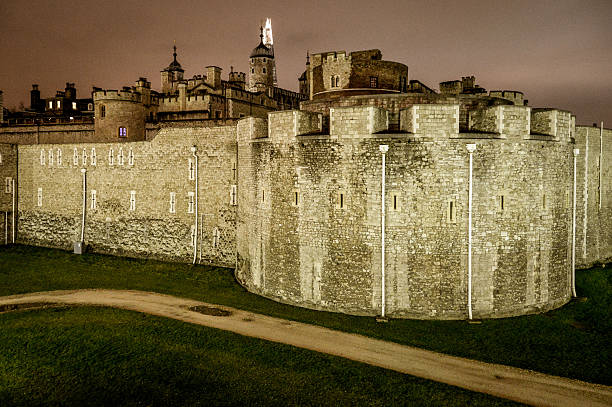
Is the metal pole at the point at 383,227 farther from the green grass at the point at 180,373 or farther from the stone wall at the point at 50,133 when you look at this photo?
the stone wall at the point at 50,133

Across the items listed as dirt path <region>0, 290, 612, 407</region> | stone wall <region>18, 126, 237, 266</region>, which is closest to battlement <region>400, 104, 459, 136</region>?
dirt path <region>0, 290, 612, 407</region>

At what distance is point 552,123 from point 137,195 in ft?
75.8

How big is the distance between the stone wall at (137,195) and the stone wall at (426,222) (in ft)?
27.0

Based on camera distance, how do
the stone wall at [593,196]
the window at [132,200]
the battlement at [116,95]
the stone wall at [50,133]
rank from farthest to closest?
the stone wall at [50,133] → the battlement at [116,95] → the window at [132,200] → the stone wall at [593,196]

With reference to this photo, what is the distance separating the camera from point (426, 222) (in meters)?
17.5

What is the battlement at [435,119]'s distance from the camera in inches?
675

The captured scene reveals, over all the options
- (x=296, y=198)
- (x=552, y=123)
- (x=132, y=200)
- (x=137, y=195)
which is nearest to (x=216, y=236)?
(x=137, y=195)

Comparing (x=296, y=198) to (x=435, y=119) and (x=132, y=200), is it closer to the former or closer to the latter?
(x=435, y=119)

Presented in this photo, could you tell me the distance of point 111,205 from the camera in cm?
3075

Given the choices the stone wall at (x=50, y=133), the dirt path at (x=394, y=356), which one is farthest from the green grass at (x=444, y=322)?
the stone wall at (x=50, y=133)

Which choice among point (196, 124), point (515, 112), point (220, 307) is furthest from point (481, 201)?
point (196, 124)

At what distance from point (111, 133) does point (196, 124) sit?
6939 mm

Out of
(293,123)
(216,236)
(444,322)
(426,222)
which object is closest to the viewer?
(444,322)

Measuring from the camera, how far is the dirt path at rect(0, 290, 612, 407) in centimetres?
1220
